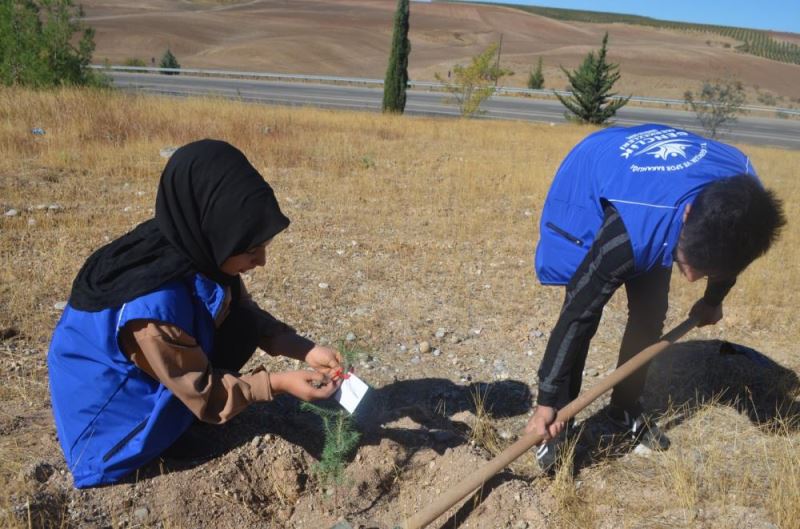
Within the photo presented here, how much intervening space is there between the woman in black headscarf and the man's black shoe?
159 cm

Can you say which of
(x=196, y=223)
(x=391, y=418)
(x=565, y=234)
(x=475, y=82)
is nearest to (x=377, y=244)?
(x=391, y=418)

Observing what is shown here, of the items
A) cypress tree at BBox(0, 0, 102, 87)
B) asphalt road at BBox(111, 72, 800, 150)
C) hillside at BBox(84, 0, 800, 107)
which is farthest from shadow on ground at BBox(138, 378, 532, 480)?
hillside at BBox(84, 0, 800, 107)

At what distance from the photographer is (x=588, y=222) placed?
2336 millimetres

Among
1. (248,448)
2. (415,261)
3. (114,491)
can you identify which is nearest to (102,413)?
(114,491)

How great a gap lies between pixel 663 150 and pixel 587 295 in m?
0.60

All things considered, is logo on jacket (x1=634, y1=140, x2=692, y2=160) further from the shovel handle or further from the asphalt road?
the asphalt road

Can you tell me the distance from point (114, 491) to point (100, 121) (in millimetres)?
8346

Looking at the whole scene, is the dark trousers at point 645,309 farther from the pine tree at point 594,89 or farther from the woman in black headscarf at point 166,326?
the pine tree at point 594,89

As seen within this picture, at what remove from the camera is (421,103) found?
25250 millimetres

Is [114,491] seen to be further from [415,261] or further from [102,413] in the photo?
[415,261]

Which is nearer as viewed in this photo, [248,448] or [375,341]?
[248,448]

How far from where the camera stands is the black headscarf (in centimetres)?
186

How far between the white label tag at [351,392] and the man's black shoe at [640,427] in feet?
5.11

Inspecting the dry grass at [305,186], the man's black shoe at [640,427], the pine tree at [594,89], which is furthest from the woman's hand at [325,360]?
the pine tree at [594,89]
